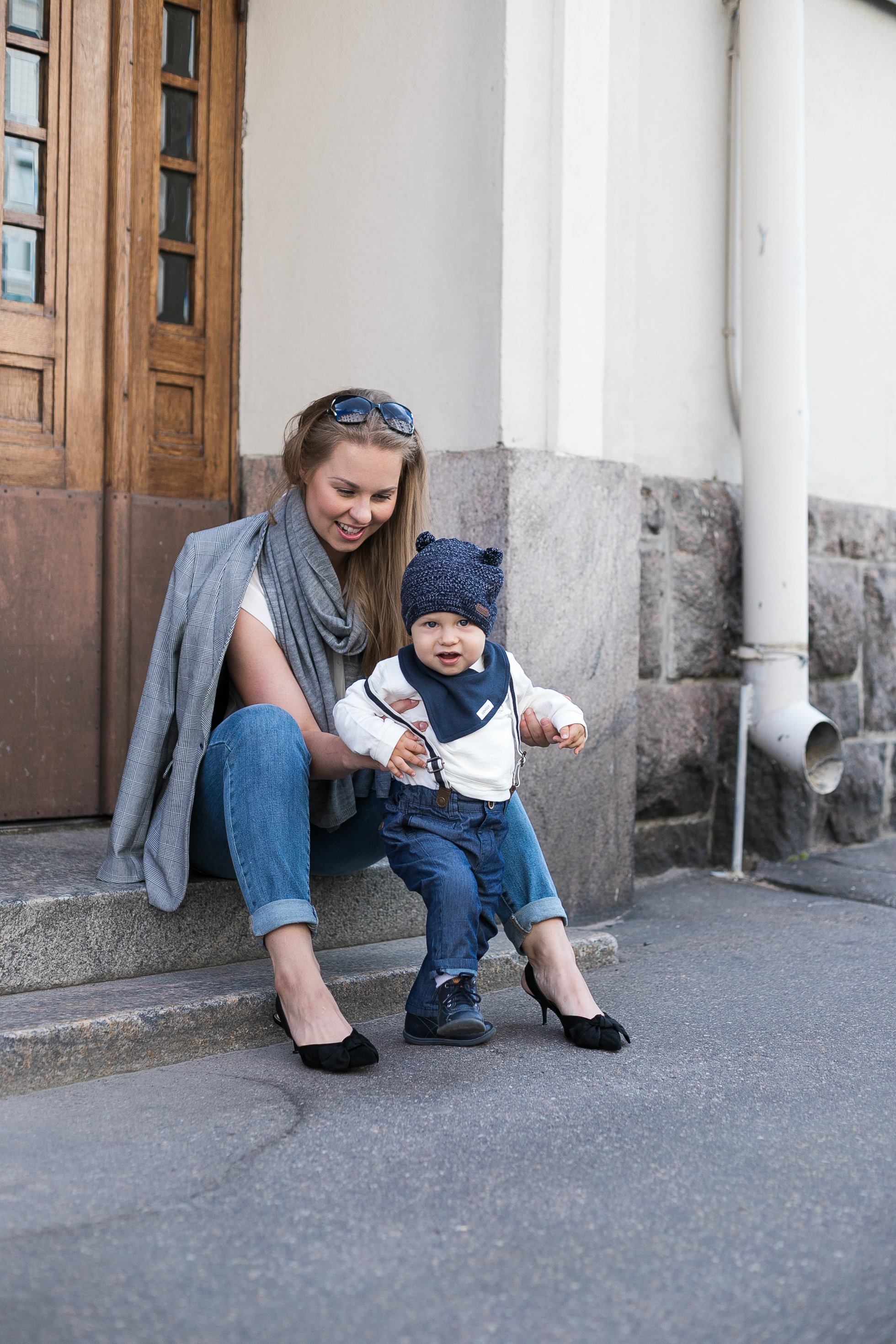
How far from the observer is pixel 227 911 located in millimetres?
2748

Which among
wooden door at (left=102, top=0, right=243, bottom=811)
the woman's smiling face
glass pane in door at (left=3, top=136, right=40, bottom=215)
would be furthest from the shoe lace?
glass pane in door at (left=3, top=136, right=40, bottom=215)

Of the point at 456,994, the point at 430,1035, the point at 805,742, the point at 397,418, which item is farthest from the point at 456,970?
the point at 805,742

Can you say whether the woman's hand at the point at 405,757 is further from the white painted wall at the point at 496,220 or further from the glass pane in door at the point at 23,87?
the glass pane in door at the point at 23,87

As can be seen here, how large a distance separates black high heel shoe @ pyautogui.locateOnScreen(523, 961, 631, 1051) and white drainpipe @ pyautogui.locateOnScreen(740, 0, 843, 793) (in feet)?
5.50

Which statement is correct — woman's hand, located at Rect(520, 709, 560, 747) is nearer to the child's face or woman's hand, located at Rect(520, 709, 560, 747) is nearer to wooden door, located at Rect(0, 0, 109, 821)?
the child's face

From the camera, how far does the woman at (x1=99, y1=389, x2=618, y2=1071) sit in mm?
2357

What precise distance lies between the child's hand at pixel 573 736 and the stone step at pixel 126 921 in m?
0.74

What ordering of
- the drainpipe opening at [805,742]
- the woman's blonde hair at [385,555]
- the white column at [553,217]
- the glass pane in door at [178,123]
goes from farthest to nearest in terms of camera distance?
the drainpipe opening at [805,742] → the glass pane in door at [178,123] → the white column at [553,217] → the woman's blonde hair at [385,555]

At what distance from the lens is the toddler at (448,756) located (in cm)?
234

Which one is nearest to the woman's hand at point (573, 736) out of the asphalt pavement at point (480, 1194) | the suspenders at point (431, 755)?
the suspenders at point (431, 755)

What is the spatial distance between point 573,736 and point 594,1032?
1.85ft

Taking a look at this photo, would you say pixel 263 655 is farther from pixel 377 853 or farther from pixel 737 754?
pixel 737 754

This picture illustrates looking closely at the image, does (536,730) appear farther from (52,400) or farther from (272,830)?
(52,400)

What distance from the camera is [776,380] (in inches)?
158
